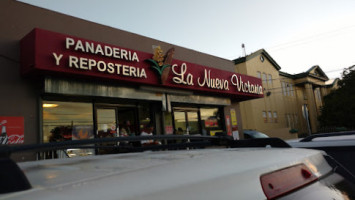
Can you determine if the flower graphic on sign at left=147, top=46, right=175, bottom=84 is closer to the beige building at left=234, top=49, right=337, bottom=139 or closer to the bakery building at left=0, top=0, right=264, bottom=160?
the bakery building at left=0, top=0, right=264, bottom=160

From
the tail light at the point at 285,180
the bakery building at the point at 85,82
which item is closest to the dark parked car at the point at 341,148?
the tail light at the point at 285,180

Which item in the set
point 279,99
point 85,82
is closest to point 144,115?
point 85,82

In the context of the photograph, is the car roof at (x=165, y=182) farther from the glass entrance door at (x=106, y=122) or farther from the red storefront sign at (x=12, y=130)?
the glass entrance door at (x=106, y=122)

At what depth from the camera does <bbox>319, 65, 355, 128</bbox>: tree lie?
98.6ft

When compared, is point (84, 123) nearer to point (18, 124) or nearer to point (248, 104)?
point (18, 124)

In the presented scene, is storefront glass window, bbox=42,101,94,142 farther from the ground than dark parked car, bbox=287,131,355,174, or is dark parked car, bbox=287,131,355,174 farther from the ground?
storefront glass window, bbox=42,101,94,142

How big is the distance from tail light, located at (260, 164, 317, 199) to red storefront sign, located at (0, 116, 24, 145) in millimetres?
7638

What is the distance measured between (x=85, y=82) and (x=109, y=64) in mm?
951

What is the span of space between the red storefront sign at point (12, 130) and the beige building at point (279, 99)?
18171mm

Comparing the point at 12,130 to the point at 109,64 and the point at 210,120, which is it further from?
the point at 210,120

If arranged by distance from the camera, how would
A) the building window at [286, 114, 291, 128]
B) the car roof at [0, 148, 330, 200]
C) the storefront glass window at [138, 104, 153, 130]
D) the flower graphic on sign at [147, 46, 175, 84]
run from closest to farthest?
the car roof at [0, 148, 330, 200], the flower graphic on sign at [147, 46, 175, 84], the storefront glass window at [138, 104, 153, 130], the building window at [286, 114, 291, 128]

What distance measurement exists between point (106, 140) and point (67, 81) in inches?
290

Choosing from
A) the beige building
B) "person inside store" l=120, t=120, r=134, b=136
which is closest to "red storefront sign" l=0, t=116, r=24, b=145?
"person inside store" l=120, t=120, r=134, b=136

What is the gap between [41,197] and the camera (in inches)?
27.1
